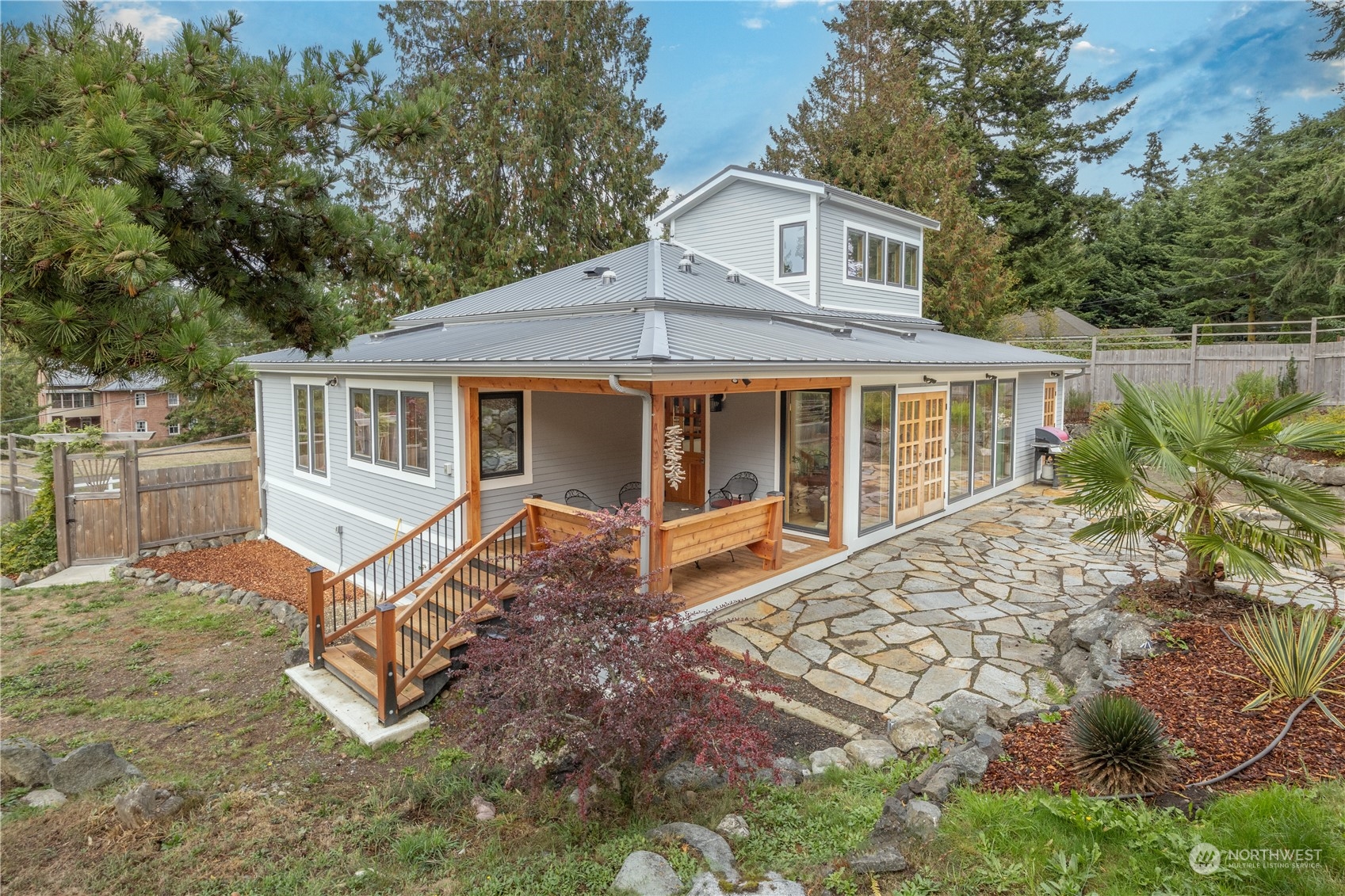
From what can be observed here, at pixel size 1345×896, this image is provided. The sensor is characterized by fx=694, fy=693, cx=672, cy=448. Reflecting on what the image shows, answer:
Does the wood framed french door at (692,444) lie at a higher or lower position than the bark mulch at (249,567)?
higher

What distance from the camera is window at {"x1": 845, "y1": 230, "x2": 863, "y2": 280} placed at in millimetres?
12203

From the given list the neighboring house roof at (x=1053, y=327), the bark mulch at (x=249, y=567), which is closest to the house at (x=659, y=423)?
the bark mulch at (x=249, y=567)

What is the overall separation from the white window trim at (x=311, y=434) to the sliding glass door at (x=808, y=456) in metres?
6.81

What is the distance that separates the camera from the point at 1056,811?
2986 millimetres

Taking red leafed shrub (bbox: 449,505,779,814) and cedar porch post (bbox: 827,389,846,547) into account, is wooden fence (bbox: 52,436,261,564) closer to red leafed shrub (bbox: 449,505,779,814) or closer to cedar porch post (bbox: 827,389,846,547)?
red leafed shrub (bbox: 449,505,779,814)

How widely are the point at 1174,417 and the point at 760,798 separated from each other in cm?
428

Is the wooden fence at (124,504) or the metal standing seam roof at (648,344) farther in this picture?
the wooden fence at (124,504)

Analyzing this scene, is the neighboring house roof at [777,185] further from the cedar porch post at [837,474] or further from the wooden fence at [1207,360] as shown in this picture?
the wooden fence at [1207,360]

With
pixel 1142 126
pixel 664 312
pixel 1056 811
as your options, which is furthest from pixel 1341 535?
pixel 1142 126

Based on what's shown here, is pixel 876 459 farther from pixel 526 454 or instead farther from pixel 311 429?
pixel 311 429

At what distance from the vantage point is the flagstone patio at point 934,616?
18.2ft

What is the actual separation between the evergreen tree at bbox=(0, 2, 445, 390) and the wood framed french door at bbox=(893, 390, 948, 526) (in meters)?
7.18

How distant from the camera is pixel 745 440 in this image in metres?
9.52

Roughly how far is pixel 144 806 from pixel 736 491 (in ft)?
22.7
